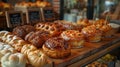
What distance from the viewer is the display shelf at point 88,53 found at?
139 centimetres

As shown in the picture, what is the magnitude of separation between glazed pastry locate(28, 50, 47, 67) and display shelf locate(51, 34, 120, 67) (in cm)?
13

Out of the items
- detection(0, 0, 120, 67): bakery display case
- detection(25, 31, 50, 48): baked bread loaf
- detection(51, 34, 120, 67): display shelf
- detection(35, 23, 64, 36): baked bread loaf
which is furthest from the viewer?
detection(35, 23, 64, 36): baked bread loaf

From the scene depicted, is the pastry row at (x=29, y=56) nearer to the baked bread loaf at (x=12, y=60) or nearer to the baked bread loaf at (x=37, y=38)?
the baked bread loaf at (x=12, y=60)

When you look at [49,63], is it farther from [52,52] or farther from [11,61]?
[11,61]

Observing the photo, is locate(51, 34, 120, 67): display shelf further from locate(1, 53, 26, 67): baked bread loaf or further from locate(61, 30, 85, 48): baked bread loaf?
locate(1, 53, 26, 67): baked bread loaf

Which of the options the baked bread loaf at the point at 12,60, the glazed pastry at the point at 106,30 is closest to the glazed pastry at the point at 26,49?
the baked bread loaf at the point at 12,60

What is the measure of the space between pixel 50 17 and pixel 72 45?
1125 millimetres

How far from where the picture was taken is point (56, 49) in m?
1.41

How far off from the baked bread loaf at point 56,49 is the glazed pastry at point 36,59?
0.18 metres

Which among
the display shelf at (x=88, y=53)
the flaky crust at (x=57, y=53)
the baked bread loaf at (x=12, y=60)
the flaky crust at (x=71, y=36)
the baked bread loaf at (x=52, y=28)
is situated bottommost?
the display shelf at (x=88, y=53)

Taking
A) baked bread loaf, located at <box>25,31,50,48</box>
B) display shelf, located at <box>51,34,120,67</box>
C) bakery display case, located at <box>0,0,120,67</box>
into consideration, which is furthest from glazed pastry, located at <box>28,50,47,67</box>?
baked bread loaf, located at <box>25,31,50,48</box>

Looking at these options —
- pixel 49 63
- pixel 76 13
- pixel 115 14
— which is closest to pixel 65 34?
pixel 49 63

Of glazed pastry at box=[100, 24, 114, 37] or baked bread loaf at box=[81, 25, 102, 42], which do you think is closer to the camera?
baked bread loaf at box=[81, 25, 102, 42]

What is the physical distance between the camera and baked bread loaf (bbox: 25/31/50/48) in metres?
1.56
